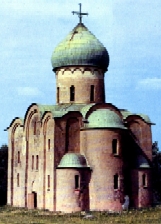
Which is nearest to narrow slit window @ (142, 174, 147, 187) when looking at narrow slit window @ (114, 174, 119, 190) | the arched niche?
narrow slit window @ (114, 174, 119, 190)

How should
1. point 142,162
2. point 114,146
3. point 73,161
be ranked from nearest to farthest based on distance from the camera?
point 73,161
point 114,146
point 142,162

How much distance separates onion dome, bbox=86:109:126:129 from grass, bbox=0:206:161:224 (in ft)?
17.9

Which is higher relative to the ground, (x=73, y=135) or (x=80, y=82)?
(x=80, y=82)

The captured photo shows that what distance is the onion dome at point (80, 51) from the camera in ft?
132

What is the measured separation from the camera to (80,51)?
40.3 meters

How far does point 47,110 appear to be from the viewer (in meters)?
38.5

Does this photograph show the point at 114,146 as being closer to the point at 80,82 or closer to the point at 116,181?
the point at 116,181

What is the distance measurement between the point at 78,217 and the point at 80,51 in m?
12.5

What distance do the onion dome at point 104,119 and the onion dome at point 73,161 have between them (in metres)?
2.08

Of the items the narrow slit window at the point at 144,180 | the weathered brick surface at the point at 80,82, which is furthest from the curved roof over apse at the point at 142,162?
the weathered brick surface at the point at 80,82

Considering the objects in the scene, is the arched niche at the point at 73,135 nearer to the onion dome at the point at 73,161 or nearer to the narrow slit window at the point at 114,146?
the onion dome at the point at 73,161

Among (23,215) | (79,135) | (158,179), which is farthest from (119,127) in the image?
(158,179)

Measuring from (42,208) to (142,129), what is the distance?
8.76 meters

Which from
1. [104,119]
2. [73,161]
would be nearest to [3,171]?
[73,161]
